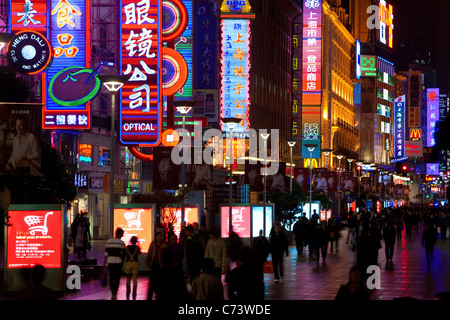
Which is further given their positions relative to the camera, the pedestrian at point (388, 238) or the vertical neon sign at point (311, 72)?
the vertical neon sign at point (311, 72)

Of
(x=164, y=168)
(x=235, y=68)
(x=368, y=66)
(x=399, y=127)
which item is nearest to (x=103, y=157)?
(x=235, y=68)

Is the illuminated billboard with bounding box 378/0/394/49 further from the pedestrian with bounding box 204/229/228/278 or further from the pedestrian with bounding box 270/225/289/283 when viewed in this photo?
the pedestrian with bounding box 204/229/228/278

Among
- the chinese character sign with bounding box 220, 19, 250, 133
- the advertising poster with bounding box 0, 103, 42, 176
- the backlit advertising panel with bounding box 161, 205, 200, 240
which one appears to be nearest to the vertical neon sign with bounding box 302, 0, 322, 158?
the chinese character sign with bounding box 220, 19, 250, 133

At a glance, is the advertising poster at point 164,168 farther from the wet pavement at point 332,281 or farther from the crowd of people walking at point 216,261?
the crowd of people walking at point 216,261

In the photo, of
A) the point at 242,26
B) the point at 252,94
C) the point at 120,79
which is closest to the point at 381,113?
the point at 252,94

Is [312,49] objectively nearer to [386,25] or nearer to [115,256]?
[115,256]

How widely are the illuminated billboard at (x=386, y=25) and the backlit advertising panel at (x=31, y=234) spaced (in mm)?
162190

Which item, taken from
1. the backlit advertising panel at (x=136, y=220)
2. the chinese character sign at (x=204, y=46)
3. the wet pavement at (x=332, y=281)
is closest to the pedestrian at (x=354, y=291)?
the wet pavement at (x=332, y=281)

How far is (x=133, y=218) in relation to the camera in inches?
1079

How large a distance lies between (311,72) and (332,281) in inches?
3013

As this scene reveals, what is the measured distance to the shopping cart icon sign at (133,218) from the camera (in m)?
27.4
